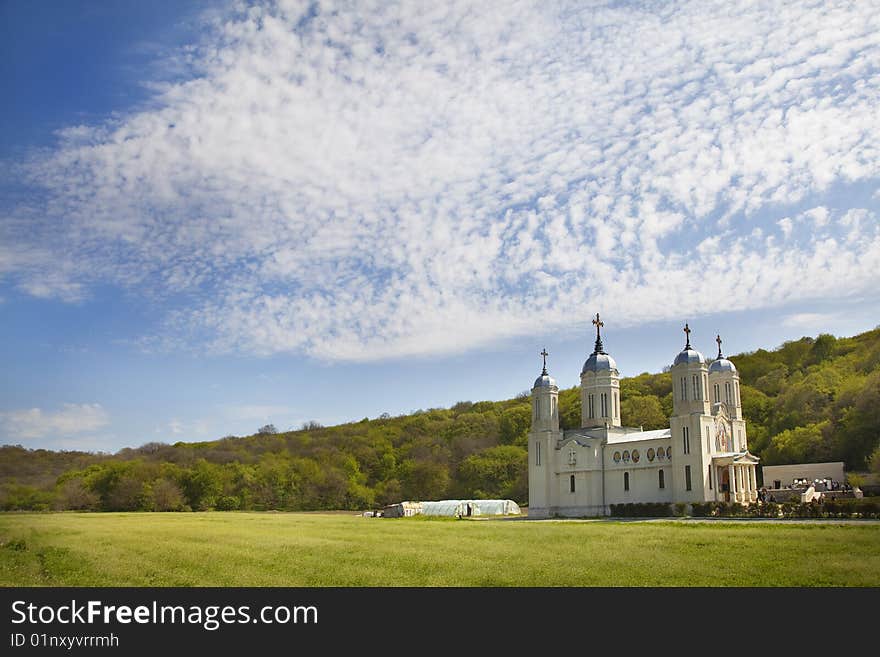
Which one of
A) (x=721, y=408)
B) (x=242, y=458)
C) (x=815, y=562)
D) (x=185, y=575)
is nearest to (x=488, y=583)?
(x=185, y=575)

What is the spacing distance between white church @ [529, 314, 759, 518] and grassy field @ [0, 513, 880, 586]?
85.5 ft

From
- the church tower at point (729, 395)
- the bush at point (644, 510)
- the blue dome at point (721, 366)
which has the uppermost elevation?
the blue dome at point (721, 366)

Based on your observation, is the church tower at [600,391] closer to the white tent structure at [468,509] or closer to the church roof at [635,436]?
the church roof at [635,436]

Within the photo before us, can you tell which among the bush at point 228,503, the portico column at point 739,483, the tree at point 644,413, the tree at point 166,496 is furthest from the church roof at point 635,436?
the tree at point 166,496

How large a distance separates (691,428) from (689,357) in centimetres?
548

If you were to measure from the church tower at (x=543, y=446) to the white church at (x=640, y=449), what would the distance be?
0.08 meters

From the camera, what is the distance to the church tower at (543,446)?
62781 millimetres

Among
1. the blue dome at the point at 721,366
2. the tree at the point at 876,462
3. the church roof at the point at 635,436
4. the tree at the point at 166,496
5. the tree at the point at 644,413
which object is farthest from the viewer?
the tree at the point at 644,413

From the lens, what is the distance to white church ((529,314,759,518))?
5312 centimetres

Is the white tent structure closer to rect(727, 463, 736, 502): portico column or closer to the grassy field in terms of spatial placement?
rect(727, 463, 736, 502): portico column

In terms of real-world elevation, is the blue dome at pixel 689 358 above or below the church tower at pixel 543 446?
above

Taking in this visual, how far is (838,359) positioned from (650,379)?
25.7 m

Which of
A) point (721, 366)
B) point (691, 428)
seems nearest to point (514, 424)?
point (721, 366)

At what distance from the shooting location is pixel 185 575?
17.8 m
